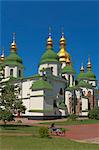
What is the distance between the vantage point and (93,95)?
186ft

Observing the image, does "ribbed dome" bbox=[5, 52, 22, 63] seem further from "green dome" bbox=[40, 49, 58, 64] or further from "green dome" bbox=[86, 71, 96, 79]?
"green dome" bbox=[86, 71, 96, 79]

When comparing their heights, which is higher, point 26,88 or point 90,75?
point 90,75

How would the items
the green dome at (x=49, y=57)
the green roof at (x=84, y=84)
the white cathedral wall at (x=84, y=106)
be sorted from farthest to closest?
the green roof at (x=84, y=84) → the white cathedral wall at (x=84, y=106) → the green dome at (x=49, y=57)

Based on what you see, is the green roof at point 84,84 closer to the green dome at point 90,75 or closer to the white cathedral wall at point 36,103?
the green dome at point 90,75

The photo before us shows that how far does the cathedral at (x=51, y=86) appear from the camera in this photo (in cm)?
4300

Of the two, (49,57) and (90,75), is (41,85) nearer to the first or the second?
(49,57)

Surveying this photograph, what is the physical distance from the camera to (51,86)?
44594mm

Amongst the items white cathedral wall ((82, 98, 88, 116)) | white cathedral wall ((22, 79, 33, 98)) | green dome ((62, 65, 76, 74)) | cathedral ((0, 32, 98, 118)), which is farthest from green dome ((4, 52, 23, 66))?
white cathedral wall ((82, 98, 88, 116))

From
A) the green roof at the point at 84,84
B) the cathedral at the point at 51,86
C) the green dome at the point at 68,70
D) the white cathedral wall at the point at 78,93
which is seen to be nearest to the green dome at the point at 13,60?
the cathedral at the point at 51,86

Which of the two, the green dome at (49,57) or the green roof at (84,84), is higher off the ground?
the green dome at (49,57)

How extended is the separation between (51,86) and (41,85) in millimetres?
2388

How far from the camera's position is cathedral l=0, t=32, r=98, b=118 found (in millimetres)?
43000

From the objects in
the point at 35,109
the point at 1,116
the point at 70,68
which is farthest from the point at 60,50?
the point at 1,116

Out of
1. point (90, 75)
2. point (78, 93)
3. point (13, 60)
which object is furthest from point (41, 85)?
point (90, 75)
